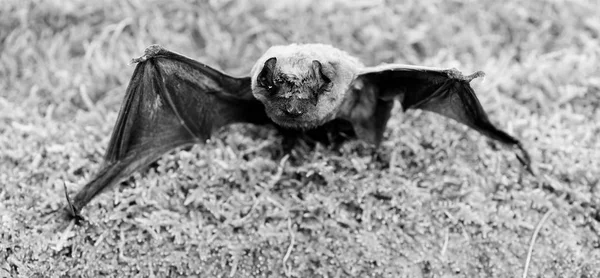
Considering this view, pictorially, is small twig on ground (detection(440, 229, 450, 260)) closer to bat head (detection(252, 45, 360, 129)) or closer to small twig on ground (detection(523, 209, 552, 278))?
small twig on ground (detection(523, 209, 552, 278))

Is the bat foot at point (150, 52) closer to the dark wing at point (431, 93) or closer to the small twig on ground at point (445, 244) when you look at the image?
the dark wing at point (431, 93)

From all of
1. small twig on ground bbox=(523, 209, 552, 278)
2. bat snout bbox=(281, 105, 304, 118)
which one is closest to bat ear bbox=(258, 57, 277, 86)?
bat snout bbox=(281, 105, 304, 118)

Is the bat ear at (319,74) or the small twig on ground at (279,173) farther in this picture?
the small twig on ground at (279,173)

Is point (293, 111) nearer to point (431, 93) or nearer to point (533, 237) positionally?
point (431, 93)

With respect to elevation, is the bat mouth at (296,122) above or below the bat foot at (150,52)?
below

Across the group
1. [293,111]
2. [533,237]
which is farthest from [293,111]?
[533,237]

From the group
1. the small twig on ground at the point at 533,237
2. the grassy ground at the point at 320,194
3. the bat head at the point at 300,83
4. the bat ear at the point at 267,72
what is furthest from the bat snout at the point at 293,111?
the small twig on ground at the point at 533,237
